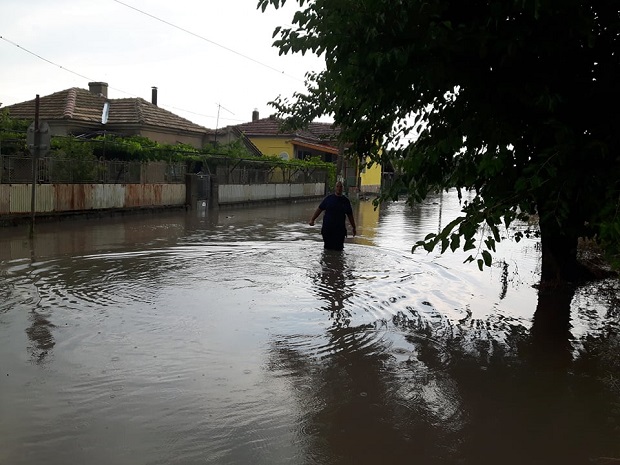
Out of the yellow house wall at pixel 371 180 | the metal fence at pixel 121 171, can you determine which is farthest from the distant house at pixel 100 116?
the yellow house wall at pixel 371 180

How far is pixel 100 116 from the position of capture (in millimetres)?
34562

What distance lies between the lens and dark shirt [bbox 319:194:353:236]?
535 inches

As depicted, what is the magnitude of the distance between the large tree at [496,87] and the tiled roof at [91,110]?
92.7 ft

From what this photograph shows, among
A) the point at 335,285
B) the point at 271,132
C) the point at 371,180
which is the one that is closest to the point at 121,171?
the point at 335,285

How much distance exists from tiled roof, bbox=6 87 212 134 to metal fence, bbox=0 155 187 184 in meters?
8.41

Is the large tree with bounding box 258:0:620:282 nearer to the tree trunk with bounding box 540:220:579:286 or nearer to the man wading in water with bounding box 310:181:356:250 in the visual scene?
the tree trunk with bounding box 540:220:579:286

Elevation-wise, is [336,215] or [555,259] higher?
[336,215]

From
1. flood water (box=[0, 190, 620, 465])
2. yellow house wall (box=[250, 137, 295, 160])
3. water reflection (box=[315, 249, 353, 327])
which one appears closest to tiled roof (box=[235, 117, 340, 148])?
yellow house wall (box=[250, 137, 295, 160])

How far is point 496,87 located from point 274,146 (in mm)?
46419

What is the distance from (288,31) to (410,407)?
371 centimetres

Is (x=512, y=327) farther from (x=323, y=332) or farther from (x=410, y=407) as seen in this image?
(x=410, y=407)

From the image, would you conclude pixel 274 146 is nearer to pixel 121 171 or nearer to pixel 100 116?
pixel 100 116

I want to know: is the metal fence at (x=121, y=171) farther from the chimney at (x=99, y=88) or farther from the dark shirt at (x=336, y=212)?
the chimney at (x=99, y=88)

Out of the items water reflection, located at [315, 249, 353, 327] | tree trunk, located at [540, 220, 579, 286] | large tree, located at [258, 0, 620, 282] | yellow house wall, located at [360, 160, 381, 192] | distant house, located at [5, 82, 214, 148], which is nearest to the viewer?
large tree, located at [258, 0, 620, 282]
